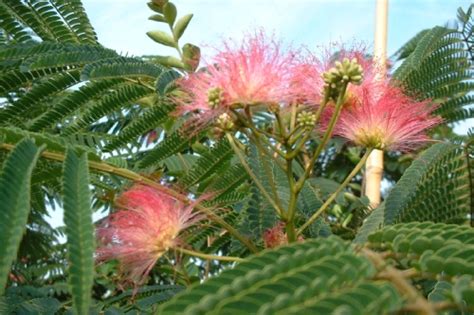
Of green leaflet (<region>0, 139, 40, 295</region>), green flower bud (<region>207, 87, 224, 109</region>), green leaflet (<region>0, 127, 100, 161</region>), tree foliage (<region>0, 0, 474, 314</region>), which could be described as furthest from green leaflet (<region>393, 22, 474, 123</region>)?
green leaflet (<region>0, 139, 40, 295</region>)

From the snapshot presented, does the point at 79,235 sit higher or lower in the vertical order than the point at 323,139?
lower

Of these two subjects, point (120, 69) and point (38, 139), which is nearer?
point (38, 139)

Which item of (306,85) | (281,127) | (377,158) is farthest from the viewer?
(377,158)

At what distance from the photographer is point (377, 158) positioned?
228 cm

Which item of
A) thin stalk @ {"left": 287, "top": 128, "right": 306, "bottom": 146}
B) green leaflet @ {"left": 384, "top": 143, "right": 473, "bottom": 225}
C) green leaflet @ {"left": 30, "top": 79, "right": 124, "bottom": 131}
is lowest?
green leaflet @ {"left": 384, "top": 143, "right": 473, "bottom": 225}

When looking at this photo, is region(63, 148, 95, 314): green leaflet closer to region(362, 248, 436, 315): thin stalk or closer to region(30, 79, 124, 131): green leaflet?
region(362, 248, 436, 315): thin stalk

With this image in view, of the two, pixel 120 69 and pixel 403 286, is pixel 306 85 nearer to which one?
pixel 120 69

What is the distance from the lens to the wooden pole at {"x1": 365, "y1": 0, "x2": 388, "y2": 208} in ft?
7.38

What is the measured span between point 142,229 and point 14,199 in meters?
0.33

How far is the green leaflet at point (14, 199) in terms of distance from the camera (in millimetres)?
993

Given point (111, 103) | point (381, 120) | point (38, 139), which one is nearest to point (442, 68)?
point (381, 120)

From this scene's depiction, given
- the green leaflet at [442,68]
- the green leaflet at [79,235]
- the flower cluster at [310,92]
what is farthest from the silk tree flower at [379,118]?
the green leaflet at [79,235]

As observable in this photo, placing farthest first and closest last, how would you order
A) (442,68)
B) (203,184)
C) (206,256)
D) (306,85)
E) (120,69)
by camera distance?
(442,68) < (203,184) < (120,69) < (306,85) < (206,256)

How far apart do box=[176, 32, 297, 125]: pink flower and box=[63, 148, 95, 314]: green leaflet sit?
0.31 meters
